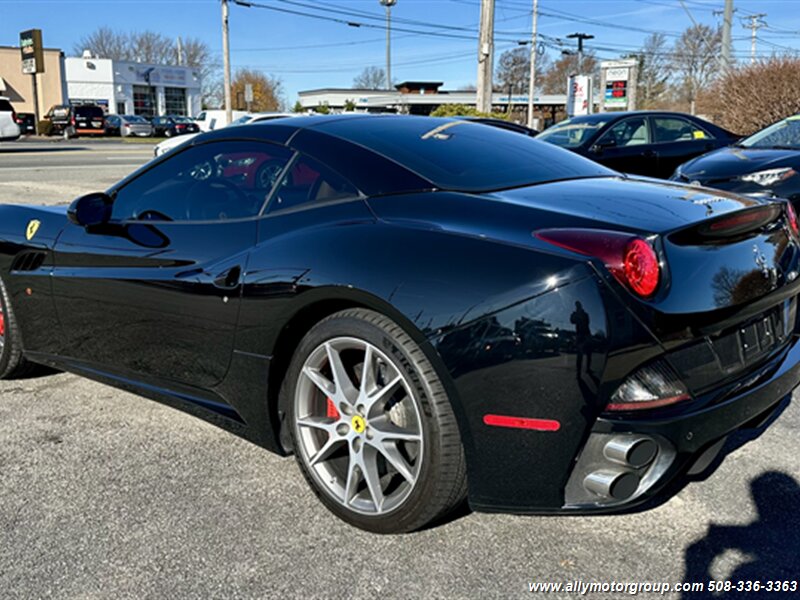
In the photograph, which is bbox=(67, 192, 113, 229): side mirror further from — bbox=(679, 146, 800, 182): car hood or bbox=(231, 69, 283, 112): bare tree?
bbox=(231, 69, 283, 112): bare tree

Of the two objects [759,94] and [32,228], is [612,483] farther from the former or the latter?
[759,94]

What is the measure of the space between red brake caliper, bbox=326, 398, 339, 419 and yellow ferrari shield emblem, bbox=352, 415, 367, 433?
0.08 metres

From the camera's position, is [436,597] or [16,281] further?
[16,281]

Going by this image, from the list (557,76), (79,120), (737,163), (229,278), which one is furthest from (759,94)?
(557,76)

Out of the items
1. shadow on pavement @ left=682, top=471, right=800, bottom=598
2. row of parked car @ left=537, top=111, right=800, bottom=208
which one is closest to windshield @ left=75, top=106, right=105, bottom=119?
row of parked car @ left=537, top=111, right=800, bottom=208

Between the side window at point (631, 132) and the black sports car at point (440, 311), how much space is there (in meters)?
7.97

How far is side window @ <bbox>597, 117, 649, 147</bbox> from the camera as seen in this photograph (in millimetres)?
10844

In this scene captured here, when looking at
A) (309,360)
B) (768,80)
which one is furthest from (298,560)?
(768,80)

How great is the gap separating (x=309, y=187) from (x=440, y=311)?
90 centimetres

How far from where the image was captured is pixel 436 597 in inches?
86.1

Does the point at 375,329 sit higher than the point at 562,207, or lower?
lower

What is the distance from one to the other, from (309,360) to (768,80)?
19.4 meters

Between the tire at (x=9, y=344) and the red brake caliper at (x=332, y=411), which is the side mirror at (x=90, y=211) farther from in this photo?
the red brake caliper at (x=332, y=411)

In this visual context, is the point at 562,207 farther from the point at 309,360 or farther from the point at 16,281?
the point at 16,281
